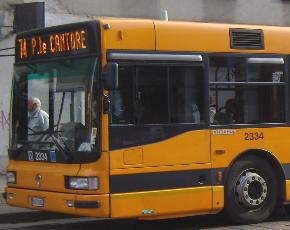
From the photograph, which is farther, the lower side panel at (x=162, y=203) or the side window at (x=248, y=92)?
the side window at (x=248, y=92)

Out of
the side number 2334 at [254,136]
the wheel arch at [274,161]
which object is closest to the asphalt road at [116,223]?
the wheel arch at [274,161]

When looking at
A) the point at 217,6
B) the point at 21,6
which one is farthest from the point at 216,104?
the point at 217,6

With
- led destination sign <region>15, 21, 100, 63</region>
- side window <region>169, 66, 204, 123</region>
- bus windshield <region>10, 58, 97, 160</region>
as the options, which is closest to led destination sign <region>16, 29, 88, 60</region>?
led destination sign <region>15, 21, 100, 63</region>

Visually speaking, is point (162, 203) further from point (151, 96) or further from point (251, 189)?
point (251, 189)

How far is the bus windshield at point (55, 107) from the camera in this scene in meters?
9.18

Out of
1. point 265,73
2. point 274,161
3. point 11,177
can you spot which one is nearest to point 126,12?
point 265,73

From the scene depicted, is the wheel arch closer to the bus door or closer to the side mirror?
the bus door

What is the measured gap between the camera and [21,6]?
55.5 ft

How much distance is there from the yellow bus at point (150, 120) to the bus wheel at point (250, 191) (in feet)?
0.05

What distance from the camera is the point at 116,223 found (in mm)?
11156

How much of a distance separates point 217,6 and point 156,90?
11314mm

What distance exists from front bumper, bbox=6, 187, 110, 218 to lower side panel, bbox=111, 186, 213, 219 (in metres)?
0.15

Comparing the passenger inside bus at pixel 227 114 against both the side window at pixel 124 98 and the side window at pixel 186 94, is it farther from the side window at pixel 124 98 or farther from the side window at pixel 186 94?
the side window at pixel 124 98

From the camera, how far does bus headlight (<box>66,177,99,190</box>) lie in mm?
9016
